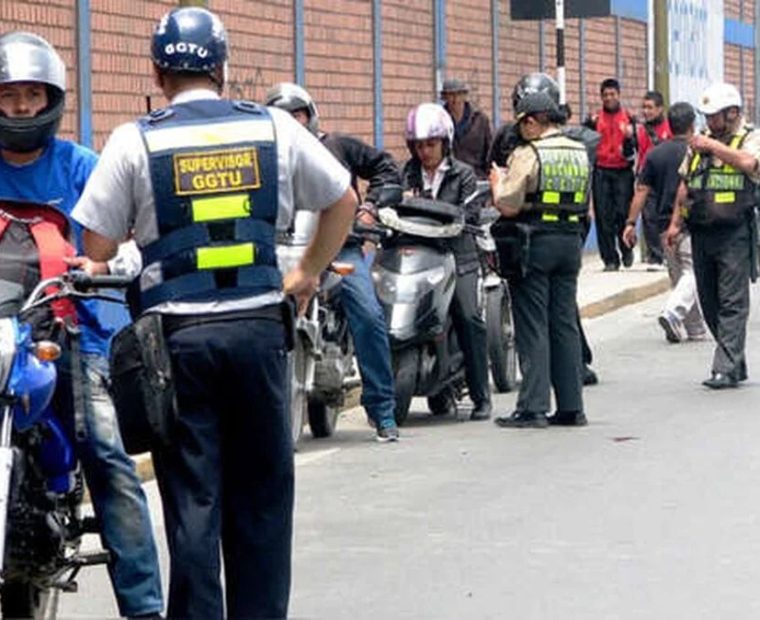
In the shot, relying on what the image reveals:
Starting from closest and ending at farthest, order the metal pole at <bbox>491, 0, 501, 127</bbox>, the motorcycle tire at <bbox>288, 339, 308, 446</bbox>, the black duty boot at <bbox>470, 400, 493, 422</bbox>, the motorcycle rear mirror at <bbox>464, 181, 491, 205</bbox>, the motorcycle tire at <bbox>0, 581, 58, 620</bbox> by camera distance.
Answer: the motorcycle tire at <bbox>0, 581, 58, 620</bbox>, the motorcycle tire at <bbox>288, 339, 308, 446</bbox>, the motorcycle rear mirror at <bbox>464, 181, 491, 205</bbox>, the black duty boot at <bbox>470, 400, 493, 422</bbox>, the metal pole at <bbox>491, 0, 501, 127</bbox>

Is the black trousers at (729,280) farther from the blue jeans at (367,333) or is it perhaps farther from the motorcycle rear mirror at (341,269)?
the motorcycle rear mirror at (341,269)

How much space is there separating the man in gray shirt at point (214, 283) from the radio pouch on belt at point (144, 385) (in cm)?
3

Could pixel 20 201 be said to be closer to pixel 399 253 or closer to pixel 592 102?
pixel 399 253

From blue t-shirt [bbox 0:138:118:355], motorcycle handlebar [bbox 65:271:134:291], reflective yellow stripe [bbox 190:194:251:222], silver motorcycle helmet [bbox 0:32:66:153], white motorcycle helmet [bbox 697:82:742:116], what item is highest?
white motorcycle helmet [bbox 697:82:742:116]

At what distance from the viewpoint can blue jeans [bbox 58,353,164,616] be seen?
7.20 meters

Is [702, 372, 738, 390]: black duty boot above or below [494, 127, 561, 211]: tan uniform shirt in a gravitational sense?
below

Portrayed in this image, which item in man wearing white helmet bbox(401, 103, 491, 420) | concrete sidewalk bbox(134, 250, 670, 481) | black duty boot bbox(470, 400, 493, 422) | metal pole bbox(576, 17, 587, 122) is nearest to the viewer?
man wearing white helmet bbox(401, 103, 491, 420)

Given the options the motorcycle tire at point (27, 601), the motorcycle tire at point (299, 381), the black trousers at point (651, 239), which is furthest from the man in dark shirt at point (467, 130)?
the motorcycle tire at point (27, 601)

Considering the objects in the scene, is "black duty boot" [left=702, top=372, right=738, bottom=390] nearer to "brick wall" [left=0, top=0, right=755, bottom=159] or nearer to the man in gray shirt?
"brick wall" [left=0, top=0, right=755, bottom=159]

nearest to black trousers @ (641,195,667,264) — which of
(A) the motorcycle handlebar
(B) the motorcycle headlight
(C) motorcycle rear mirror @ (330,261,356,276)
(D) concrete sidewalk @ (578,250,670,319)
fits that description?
(D) concrete sidewalk @ (578,250,670,319)

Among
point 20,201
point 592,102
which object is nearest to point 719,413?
point 20,201

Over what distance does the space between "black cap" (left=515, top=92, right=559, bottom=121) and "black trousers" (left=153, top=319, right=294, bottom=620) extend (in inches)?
264

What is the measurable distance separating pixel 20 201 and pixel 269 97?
17.5 ft

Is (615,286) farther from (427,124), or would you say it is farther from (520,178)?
(520,178)
